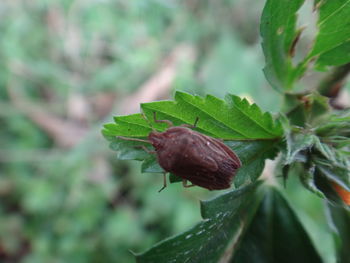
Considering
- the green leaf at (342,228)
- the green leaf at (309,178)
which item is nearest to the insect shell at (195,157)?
the green leaf at (309,178)

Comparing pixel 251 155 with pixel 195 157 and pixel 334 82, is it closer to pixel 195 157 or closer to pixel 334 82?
pixel 195 157

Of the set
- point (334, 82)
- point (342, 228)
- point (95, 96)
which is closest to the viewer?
point (342, 228)

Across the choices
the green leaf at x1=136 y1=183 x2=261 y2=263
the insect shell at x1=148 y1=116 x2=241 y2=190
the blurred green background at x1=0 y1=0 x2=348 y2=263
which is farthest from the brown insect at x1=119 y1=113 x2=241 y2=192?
the blurred green background at x1=0 y1=0 x2=348 y2=263

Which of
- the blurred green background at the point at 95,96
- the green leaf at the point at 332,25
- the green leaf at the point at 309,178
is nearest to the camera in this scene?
the green leaf at the point at 309,178

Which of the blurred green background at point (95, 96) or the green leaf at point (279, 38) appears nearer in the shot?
the green leaf at point (279, 38)

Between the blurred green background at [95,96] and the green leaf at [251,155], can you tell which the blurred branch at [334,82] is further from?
the blurred green background at [95,96]

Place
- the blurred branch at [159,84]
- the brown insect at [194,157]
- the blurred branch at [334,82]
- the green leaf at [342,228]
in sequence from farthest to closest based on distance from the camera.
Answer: the blurred branch at [159,84], the blurred branch at [334,82], the green leaf at [342,228], the brown insect at [194,157]

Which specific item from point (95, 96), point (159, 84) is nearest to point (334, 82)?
point (159, 84)

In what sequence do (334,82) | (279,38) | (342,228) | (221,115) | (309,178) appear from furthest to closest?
(334,82)
(342,228)
(279,38)
(221,115)
(309,178)
